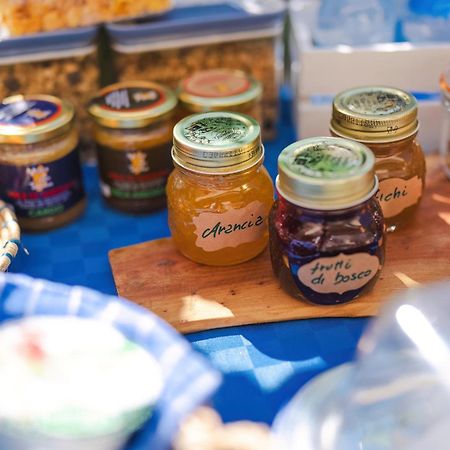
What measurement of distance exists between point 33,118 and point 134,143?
0.14 m

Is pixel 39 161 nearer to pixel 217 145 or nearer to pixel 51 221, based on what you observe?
pixel 51 221

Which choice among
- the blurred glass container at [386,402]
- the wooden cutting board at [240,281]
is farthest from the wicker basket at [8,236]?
the blurred glass container at [386,402]

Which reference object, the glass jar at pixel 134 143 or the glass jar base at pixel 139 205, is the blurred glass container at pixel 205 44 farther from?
the glass jar base at pixel 139 205

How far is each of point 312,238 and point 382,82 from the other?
1.41 feet

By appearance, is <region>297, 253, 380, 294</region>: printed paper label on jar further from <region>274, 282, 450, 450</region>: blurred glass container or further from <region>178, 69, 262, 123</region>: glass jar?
<region>178, 69, 262, 123</region>: glass jar

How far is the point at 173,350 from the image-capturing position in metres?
0.57

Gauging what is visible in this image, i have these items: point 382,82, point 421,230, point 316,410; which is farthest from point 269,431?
point 382,82

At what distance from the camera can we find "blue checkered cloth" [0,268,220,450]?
532 mm

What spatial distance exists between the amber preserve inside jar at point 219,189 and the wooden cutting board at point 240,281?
0.03 metres

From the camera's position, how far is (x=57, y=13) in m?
1.03

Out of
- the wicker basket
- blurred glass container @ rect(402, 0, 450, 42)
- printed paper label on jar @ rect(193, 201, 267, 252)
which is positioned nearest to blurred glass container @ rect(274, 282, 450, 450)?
printed paper label on jar @ rect(193, 201, 267, 252)

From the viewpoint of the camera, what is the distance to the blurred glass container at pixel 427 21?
1021mm

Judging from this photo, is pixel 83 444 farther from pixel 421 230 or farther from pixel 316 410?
pixel 421 230

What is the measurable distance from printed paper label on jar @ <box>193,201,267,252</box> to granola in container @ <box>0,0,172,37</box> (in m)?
0.42
